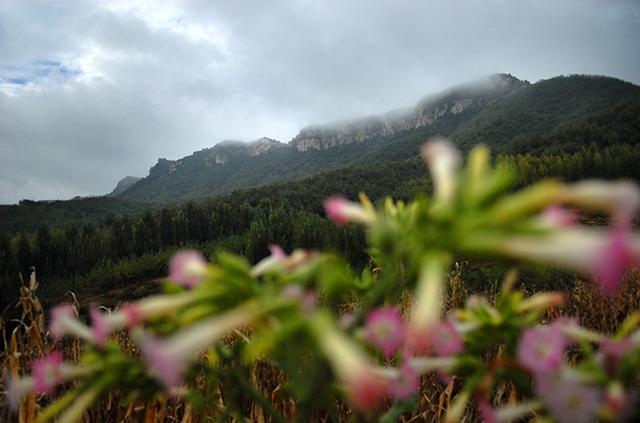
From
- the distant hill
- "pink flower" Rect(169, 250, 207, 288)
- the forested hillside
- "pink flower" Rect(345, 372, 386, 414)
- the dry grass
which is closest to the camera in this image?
"pink flower" Rect(345, 372, 386, 414)

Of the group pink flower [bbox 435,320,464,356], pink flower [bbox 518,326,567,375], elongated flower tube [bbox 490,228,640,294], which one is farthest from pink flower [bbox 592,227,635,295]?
pink flower [bbox 435,320,464,356]

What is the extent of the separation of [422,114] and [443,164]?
185 metres

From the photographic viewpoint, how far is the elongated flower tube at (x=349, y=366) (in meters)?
0.46

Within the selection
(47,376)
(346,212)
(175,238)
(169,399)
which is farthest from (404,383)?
(175,238)

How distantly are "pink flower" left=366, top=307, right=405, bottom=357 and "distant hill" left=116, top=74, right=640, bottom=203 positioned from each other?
90.8 metres

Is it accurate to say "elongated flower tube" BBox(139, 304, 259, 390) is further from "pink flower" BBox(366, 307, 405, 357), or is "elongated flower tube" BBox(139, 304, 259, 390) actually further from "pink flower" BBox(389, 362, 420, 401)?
"pink flower" BBox(389, 362, 420, 401)

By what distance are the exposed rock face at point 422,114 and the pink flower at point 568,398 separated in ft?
537

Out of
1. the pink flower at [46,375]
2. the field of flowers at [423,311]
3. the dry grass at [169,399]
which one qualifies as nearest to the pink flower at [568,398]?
the field of flowers at [423,311]

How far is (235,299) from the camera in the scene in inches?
25.0

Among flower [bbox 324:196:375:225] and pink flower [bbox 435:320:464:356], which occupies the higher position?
flower [bbox 324:196:375:225]

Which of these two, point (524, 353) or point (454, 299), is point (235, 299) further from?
point (454, 299)

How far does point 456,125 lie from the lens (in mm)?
141625

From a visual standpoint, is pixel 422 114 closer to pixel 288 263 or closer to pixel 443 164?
pixel 443 164

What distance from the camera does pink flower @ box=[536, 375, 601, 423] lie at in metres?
0.58
